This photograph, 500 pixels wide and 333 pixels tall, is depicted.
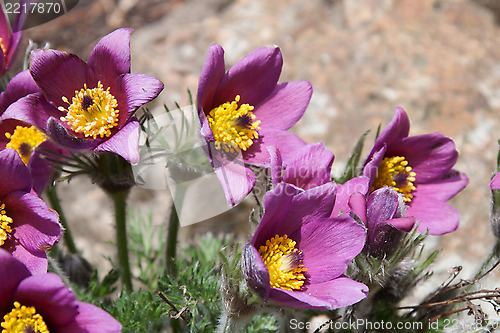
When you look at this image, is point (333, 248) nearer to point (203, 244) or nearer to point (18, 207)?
point (18, 207)

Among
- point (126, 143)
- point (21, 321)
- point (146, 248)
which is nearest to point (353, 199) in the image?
point (126, 143)

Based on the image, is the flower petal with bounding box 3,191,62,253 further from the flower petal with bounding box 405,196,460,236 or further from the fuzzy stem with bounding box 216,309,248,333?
the flower petal with bounding box 405,196,460,236

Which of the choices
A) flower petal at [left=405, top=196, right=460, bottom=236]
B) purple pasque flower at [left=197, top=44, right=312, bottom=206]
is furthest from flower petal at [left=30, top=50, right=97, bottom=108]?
flower petal at [left=405, top=196, right=460, bottom=236]

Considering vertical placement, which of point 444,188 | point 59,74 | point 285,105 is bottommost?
point 444,188

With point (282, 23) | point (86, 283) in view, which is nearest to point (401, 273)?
point (86, 283)

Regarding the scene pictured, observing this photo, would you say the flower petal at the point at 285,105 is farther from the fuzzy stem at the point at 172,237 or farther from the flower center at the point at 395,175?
the fuzzy stem at the point at 172,237

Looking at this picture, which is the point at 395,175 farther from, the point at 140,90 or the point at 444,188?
the point at 140,90
